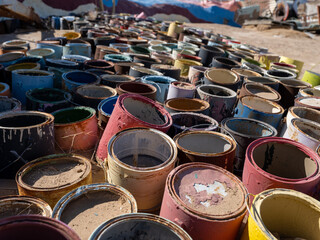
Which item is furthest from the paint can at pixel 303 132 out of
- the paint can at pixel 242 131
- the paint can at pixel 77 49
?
the paint can at pixel 77 49

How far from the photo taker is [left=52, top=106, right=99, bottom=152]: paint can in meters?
4.29

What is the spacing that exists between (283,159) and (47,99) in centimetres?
445

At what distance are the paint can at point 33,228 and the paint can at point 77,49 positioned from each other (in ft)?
23.4

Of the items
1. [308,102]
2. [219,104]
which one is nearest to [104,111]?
[219,104]

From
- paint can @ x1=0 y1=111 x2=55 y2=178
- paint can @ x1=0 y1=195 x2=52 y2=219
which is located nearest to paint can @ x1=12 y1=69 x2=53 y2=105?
paint can @ x1=0 y1=111 x2=55 y2=178

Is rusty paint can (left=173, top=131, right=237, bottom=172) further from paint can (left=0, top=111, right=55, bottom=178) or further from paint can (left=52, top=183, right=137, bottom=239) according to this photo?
paint can (left=0, top=111, right=55, bottom=178)

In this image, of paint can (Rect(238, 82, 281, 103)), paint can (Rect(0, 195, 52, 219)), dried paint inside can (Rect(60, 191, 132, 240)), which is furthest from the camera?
paint can (Rect(238, 82, 281, 103))

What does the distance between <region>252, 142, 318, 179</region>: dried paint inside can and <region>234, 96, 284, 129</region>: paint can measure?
4.07 feet

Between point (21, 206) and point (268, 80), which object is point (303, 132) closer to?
point (268, 80)

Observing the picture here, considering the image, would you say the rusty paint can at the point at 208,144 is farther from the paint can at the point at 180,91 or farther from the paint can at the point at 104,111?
the paint can at the point at 180,91

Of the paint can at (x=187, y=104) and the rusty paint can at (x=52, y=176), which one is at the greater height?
the paint can at (x=187, y=104)

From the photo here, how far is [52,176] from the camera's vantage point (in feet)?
11.0

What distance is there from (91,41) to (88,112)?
19.5 feet

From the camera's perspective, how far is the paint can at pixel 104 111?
4560mm
